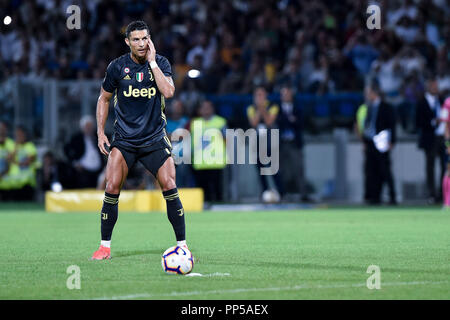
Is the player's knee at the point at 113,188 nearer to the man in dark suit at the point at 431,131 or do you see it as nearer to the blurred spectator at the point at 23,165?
the man in dark suit at the point at 431,131

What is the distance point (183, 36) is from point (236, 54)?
6.34 ft

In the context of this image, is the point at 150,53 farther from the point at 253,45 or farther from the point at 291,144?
the point at 253,45

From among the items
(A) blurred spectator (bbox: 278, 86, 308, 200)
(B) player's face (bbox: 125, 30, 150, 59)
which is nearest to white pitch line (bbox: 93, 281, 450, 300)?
(B) player's face (bbox: 125, 30, 150, 59)

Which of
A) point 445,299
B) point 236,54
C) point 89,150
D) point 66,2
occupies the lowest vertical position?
point 445,299

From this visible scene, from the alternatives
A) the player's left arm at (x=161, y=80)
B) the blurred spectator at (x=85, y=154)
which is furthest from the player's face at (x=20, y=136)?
the player's left arm at (x=161, y=80)

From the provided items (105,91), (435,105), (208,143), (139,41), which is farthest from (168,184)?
(435,105)

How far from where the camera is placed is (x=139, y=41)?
9586 millimetres

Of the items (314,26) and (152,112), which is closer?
(152,112)

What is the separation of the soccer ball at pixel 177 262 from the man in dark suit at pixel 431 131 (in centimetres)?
1236

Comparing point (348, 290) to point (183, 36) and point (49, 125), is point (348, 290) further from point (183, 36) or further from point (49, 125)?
point (183, 36)

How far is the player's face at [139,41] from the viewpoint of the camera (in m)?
9.57

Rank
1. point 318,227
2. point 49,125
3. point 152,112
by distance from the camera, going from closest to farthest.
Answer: point 152,112
point 318,227
point 49,125

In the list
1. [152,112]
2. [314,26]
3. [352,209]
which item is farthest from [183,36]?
[152,112]

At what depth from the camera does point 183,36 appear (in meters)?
25.2
